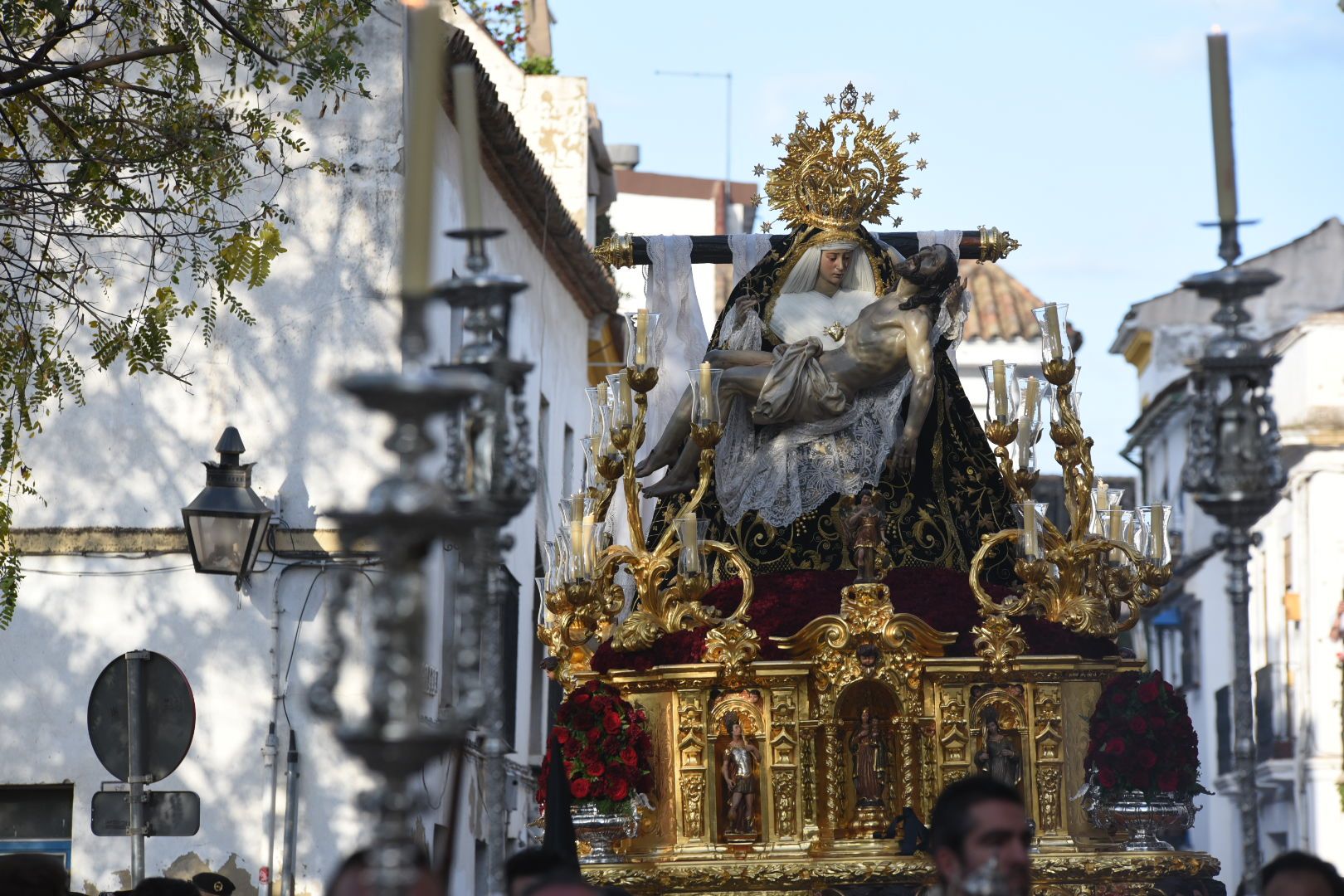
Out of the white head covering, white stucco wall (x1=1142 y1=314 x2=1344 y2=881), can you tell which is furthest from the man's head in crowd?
white stucco wall (x1=1142 y1=314 x2=1344 y2=881)

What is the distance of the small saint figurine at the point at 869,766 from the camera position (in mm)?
8438

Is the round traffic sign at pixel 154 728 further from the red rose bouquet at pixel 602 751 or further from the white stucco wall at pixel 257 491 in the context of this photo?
the white stucco wall at pixel 257 491

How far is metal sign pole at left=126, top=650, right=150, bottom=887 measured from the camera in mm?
8633

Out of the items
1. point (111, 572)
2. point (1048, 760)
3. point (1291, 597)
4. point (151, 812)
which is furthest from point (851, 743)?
point (1291, 597)

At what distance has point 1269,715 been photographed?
1123 inches

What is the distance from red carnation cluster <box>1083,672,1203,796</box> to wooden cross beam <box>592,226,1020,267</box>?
229 cm

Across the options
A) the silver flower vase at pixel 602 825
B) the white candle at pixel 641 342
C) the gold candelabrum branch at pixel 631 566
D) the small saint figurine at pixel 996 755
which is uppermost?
the white candle at pixel 641 342

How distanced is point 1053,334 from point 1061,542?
869 mm

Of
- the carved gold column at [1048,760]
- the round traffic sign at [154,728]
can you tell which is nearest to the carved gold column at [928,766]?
the carved gold column at [1048,760]

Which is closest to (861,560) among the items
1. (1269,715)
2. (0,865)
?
Result: (0,865)

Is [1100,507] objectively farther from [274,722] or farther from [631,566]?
[274,722]

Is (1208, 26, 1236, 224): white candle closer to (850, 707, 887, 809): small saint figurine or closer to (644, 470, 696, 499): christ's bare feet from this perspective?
(850, 707, 887, 809): small saint figurine

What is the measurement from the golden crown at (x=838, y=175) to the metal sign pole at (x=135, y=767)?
3502 mm

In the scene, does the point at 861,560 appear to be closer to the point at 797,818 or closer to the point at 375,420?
the point at 797,818
